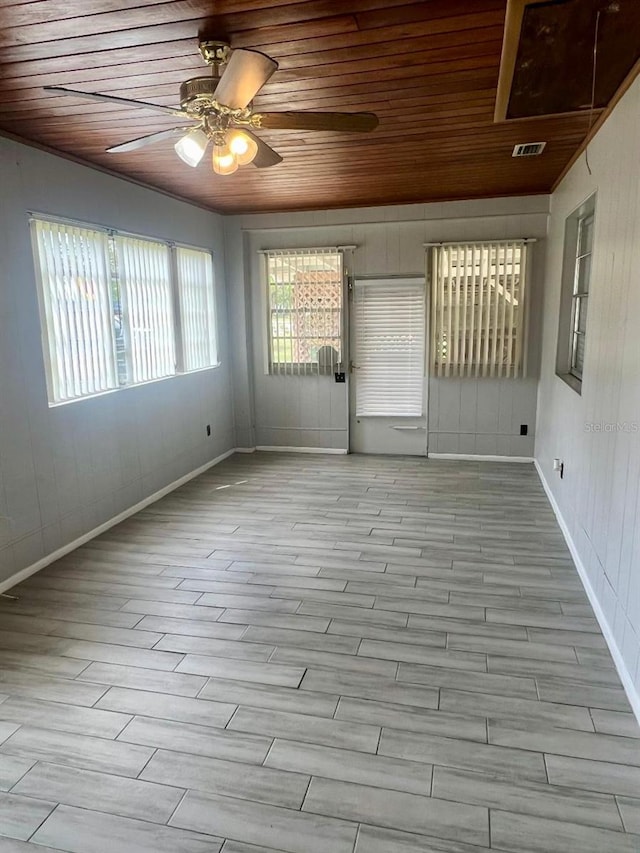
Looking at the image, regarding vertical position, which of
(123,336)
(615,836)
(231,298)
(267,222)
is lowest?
(615,836)

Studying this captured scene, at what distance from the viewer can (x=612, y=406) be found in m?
2.71

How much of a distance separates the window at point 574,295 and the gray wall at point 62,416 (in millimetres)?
3345

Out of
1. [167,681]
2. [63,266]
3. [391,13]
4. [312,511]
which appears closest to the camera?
[391,13]

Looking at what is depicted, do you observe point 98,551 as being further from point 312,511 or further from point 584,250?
point 584,250

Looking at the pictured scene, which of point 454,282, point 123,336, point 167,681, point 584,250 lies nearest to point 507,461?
point 454,282

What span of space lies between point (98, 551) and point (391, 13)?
3422 mm

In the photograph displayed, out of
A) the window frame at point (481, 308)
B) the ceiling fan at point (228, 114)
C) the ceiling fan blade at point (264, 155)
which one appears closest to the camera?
the ceiling fan at point (228, 114)

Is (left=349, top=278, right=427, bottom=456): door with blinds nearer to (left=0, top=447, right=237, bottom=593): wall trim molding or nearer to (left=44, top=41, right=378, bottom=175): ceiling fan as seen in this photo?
(left=0, top=447, right=237, bottom=593): wall trim molding

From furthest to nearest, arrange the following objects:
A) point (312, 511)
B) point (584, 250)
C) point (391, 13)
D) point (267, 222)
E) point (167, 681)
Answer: point (267, 222)
point (312, 511)
point (584, 250)
point (167, 681)
point (391, 13)

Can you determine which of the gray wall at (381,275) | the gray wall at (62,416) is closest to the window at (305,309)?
the gray wall at (381,275)

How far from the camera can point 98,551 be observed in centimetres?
379

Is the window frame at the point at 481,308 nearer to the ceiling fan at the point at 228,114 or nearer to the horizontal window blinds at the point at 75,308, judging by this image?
the horizontal window blinds at the point at 75,308

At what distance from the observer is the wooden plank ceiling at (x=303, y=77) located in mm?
2064

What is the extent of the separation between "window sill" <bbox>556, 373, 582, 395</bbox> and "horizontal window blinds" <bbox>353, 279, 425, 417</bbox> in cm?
178
